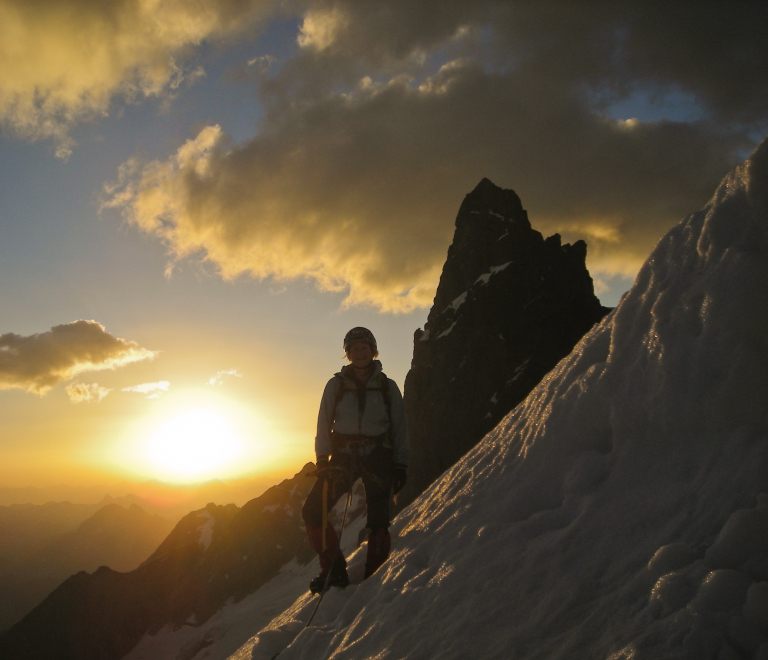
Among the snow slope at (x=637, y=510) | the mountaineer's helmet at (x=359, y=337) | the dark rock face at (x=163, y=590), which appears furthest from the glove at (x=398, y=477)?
the dark rock face at (x=163, y=590)

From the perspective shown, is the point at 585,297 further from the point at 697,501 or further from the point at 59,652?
the point at 59,652

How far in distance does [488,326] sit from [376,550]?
5116 cm

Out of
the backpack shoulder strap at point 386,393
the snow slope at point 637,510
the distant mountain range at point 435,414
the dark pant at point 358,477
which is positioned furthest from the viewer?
the distant mountain range at point 435,414

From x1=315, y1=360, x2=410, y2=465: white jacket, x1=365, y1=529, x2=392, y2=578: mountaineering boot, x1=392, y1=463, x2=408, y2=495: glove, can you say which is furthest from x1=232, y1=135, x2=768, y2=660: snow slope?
x1=315, y1=360, x2=410, y2=465: white jacket

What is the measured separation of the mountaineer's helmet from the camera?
6293 mm

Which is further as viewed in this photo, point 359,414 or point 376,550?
point 359,414

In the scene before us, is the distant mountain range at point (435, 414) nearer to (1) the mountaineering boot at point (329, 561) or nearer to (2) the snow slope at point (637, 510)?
(1) the mountaineering boot at point (329, 561)

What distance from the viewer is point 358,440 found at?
6004 mm

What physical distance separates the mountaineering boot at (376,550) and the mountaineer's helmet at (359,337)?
8.11 ft

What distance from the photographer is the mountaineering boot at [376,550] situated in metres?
5.16

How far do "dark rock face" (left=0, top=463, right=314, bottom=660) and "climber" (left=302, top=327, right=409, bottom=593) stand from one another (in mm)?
76459

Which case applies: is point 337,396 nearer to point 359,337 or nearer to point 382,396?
point 382,396

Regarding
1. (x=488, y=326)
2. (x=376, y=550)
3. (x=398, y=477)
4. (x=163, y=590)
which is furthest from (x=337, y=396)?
(x=163, y=590)

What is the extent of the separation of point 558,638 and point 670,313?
2.48 metres
